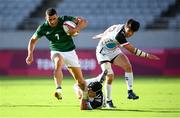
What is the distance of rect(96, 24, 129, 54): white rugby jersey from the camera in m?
15.2

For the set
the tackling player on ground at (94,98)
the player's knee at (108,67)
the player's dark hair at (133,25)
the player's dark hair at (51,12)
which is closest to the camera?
the tackling player on ground at (94,98)

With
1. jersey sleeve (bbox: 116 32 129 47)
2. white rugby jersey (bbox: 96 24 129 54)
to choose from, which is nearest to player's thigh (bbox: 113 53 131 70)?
white rugby jersey (bbox: 96 24 129 54)

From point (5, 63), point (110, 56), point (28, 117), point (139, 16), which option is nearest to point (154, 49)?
point (139, 16)

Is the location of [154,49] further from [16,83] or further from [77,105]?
[77,105]

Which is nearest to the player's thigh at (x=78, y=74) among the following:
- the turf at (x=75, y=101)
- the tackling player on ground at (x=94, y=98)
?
the tackling player on ground at (x=94, y=98)

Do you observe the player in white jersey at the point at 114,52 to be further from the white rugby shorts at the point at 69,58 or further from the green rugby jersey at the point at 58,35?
the green rugby jersey at the point at 58,35

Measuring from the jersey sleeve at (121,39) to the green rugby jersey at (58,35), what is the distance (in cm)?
104

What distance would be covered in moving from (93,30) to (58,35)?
15353 mm

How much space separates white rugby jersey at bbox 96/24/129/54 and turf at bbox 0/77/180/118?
1305 mm

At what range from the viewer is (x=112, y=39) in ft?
50.7

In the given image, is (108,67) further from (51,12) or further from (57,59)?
(51,12)

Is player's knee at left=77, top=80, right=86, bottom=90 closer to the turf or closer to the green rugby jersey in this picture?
the turf

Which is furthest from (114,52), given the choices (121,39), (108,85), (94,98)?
(94,98)

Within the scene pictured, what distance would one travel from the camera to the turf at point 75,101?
13492 mm
